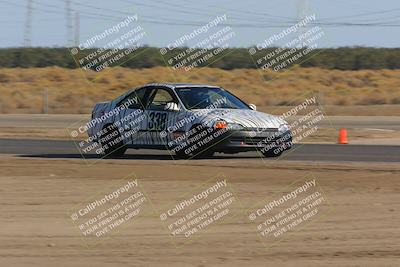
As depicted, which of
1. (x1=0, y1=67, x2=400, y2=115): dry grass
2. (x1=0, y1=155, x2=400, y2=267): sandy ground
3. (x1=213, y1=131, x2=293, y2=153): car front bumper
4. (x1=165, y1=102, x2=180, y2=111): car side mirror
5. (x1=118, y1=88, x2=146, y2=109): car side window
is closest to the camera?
(x1=0, y1=155, x2=400, y2=267): sandy ground

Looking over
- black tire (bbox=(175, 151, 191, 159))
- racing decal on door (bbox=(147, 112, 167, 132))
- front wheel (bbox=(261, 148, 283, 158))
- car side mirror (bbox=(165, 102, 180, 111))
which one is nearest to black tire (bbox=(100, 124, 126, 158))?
racing decal on door (bbox=(147, 112, 167, 132))

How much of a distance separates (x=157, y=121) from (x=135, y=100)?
0.80 meters

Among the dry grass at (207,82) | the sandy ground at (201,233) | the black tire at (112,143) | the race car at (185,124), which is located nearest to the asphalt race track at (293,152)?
the black tire at (112,143)

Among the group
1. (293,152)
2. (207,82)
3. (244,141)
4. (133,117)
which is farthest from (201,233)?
(207,82)

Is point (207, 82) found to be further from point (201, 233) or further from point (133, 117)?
point (201, 233)

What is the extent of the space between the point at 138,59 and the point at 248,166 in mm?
74101

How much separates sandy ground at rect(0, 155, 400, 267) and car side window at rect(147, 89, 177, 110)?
224 cm

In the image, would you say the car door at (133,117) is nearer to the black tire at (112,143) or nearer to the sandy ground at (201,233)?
the black tire at (112,143)

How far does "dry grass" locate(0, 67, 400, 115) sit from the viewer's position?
54500mm

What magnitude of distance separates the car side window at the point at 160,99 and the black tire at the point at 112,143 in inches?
34.8

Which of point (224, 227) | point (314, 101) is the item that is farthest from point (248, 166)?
point (314, 101)

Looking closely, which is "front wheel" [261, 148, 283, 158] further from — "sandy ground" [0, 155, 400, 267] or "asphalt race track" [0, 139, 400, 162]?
"sandy ground" [0, 155, 400, 267]

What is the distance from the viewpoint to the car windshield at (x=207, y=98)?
2091 centimetres

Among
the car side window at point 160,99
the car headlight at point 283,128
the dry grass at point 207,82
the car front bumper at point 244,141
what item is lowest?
the dry grass at point 207,82
